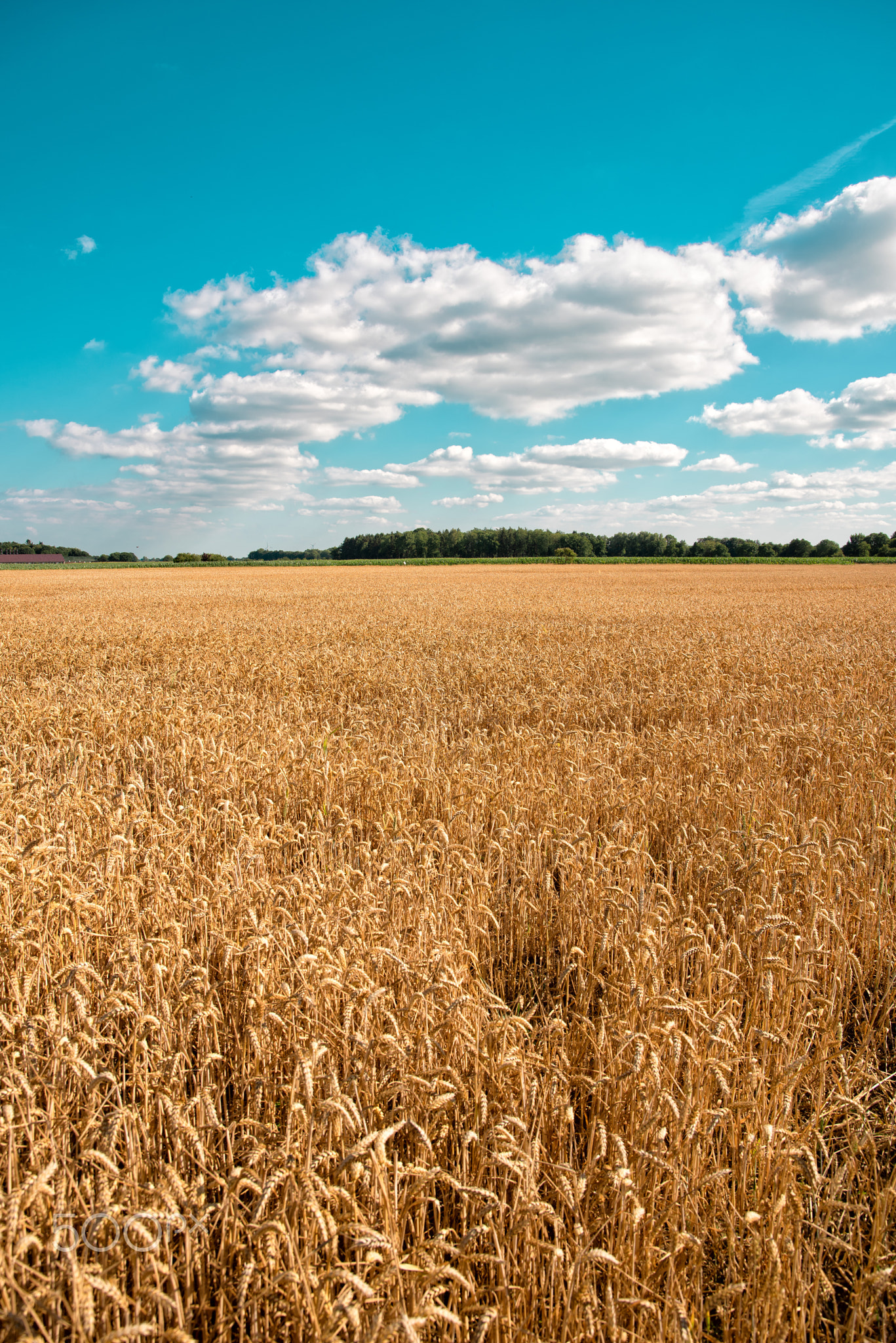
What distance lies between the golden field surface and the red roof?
488ft

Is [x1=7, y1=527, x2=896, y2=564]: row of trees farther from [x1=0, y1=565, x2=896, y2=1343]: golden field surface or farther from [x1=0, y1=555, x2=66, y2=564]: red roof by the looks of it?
[x1=0, y1=565, x2=896, y2=1343]: golden field surface

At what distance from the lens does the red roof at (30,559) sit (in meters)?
136

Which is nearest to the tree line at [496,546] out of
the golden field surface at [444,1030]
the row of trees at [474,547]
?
the row of trees at [474,547]

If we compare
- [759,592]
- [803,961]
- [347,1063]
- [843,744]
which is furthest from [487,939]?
[759,592]

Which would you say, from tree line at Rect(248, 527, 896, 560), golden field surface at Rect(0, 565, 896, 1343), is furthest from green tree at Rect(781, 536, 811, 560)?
golden field surface at Rect(0, 565, 896, 1343)

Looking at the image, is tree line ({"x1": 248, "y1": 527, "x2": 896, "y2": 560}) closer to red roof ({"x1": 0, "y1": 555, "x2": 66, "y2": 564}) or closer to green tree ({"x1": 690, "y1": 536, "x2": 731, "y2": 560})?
A: green tree ({"x1": 690, "y1": 536, "x2": 731, "y2": 560})

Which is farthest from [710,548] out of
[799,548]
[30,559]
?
[30,559]

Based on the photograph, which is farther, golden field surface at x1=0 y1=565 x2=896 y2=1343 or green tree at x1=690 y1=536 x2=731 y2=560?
green tree at x1=690 y1=536 x2=731 y2=560

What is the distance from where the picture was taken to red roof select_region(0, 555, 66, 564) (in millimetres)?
135663

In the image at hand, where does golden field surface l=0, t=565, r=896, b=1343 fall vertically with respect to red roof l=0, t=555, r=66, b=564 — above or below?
below

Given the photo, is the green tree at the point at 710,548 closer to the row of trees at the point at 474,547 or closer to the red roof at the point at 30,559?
the row of trees at the point at 474,547

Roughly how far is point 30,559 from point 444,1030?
165246mm

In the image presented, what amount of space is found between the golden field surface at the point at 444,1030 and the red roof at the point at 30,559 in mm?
148670

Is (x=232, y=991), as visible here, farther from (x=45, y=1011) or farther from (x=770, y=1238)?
(x=770, y=1238)
